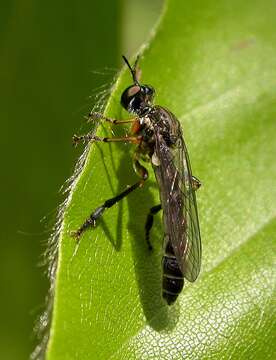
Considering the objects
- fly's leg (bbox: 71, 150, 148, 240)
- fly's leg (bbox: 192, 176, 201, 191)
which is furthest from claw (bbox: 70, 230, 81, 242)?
fly's leg (bbox: 192, 176, 201, 191)

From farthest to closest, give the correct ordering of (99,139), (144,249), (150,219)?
(150,219), (144,249), (99,139)

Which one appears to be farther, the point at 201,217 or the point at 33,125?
the point at 33,125

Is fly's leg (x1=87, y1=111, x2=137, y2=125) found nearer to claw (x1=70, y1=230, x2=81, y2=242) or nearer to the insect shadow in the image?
the insect shadow

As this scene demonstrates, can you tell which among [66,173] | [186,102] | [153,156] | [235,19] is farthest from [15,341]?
[235,19]

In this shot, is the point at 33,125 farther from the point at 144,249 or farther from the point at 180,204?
the point at 144,249

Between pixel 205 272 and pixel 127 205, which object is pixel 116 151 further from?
pixel 205 272

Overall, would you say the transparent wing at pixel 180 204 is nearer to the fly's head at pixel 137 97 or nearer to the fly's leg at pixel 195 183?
the fly's leg at pixel 195 183

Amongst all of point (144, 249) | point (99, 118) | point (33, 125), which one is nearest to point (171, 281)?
point (144, 249)
